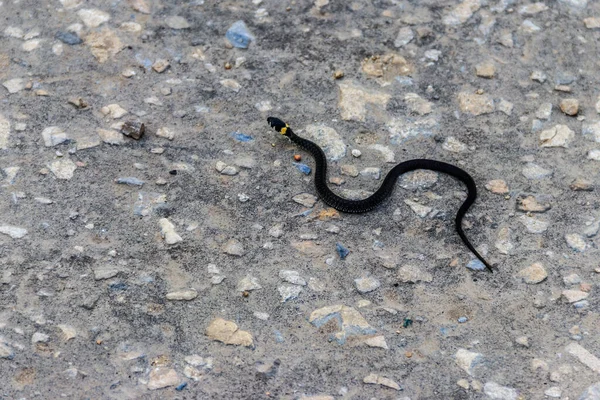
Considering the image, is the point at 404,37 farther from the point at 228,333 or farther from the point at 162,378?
the point at 162,378

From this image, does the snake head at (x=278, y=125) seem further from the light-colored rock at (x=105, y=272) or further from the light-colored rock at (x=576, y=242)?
the light-colored rock at (x=576, y=242)

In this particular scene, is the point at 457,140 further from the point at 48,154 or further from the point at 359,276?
the point at 48,154

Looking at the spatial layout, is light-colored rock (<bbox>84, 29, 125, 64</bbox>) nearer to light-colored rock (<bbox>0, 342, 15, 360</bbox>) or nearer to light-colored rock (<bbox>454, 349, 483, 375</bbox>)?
light-colored rock (<bbox>0, 342, 15, 360</bbox>)

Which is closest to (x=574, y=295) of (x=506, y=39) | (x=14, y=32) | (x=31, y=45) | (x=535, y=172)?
(x=535, y=172)

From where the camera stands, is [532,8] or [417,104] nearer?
[417,104]

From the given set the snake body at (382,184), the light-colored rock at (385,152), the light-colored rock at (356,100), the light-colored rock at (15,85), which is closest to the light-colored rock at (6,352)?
the snake body at (382,184)

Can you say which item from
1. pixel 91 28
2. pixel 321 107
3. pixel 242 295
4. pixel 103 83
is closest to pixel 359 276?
pixel 242 295
